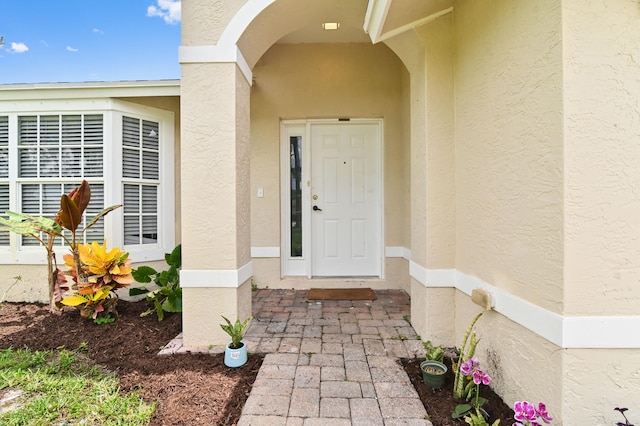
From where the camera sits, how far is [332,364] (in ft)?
7.93

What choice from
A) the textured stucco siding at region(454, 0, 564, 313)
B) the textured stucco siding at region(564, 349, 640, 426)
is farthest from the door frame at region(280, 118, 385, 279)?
the textured stucco siding at region(564, 349, 640, 426)

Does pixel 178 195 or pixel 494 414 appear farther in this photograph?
pixel 178 195

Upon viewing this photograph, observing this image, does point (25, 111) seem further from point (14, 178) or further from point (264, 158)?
point (264, 158)

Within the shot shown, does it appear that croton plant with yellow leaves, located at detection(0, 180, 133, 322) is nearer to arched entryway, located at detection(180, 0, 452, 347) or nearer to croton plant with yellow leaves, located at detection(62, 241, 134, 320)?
croton plant with yellow leaves, located at detection(62, 241, 134, 320)

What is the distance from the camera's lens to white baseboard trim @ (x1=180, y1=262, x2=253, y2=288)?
2.75m

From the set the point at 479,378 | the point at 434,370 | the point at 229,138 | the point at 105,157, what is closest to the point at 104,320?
the point at 105,157

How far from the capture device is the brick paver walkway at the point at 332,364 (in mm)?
1864

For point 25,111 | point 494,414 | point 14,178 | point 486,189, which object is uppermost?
point 25,111

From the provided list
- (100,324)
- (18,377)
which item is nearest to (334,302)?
(100,324)

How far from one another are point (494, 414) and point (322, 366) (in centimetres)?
115

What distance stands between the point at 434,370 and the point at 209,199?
2234 millimetres

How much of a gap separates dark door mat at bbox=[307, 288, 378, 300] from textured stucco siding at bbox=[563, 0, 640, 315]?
2.62 meters

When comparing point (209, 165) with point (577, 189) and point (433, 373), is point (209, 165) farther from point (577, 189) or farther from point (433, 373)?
point (577, 189)

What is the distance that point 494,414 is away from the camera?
1.87m
